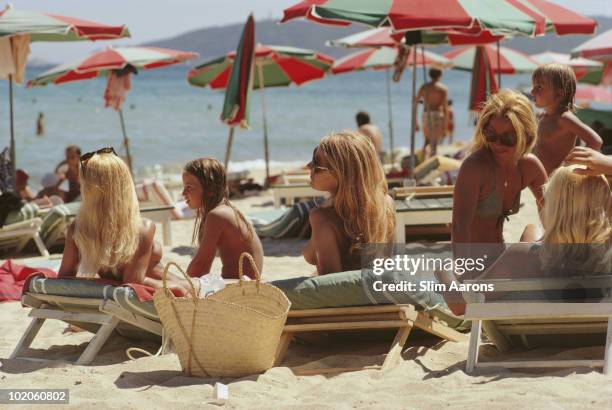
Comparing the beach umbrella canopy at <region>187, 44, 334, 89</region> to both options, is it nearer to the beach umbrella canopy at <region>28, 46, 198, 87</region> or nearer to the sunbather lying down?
the beach umbrella canopy at <region>28, 46, 198, 87</region>

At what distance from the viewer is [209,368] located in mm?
3959

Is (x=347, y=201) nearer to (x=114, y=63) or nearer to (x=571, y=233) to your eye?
(x=571, y=233)

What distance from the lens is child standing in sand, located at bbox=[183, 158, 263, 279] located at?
182 inches

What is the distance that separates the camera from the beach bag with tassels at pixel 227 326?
12.6 ft

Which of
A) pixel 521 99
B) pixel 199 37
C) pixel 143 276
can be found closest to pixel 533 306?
pixel 521 99

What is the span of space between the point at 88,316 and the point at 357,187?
4.29 feet

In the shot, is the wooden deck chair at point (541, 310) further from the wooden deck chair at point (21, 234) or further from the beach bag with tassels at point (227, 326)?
the wooden deck chair at point (21, 234)

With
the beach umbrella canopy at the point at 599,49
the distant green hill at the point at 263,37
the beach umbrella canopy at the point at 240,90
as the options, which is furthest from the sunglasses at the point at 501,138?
the distant green hill at the point at 263,37

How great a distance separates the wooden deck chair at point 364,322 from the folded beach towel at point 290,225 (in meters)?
3.92

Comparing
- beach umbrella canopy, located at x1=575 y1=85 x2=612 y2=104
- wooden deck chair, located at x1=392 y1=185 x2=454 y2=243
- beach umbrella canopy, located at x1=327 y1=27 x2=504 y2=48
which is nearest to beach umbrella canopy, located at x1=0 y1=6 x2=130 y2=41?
beach umbrella canopy, located at x1=327 y1=27 x2=504 y2=48

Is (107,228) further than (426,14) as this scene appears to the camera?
No

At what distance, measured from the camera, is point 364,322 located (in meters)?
4.07

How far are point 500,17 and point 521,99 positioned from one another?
10.4ft

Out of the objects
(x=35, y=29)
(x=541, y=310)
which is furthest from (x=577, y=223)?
(x=35, y=29)
